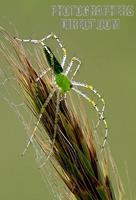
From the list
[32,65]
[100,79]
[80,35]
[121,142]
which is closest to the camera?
[32,65]

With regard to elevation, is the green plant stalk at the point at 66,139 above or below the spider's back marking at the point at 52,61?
below

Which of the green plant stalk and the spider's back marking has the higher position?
the spider's back marking

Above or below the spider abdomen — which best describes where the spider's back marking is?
above

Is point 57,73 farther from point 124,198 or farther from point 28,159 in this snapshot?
point 28,159

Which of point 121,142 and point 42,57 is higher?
point 42,57

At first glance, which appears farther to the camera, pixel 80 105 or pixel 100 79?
pixel 100 79

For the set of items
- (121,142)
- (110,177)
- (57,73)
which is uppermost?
(57,73)

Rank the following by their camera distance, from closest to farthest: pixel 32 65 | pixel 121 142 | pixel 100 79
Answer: pixel 32 65
pixel 121 142
pixel 100 79

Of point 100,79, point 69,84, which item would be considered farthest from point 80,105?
point 100,79
